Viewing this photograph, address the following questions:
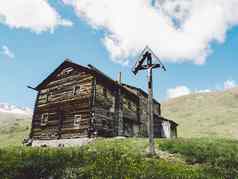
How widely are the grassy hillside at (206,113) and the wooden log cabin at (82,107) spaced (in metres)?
24.9

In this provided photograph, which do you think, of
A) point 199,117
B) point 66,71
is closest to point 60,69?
point 66,71

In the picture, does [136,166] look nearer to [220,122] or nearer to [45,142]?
[45,142]

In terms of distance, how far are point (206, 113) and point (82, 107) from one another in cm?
6470

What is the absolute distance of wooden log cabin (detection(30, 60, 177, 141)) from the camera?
25953 mm

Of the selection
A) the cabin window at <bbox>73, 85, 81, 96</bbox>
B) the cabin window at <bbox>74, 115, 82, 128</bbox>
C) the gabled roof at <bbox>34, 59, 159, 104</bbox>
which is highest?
the gabled roof at <bbox>34, 59, 159, 104</bbox>

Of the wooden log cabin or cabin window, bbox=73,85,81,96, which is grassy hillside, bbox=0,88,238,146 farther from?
cabin window, bbox=73,85,81,96

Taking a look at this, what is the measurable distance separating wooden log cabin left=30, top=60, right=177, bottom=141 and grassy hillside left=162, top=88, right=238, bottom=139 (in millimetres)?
24929

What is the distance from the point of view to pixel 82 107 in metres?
26.5

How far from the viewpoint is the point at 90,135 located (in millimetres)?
24719

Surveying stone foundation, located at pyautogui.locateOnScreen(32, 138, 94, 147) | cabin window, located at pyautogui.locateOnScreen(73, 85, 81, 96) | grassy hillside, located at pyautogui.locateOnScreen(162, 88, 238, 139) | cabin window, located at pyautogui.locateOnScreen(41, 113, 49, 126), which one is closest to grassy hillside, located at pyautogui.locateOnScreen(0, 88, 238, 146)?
grassy hillside, located at pyautogui.locateOnScreen(162, 88, 238, 139)

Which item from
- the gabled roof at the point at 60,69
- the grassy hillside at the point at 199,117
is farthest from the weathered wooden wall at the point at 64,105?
the grassy hillside at the point at 199,117

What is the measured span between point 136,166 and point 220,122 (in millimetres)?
64180

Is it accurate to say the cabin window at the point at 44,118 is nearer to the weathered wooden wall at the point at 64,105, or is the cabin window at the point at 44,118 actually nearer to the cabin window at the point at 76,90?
the weathered wooden wall at the point at 64,105

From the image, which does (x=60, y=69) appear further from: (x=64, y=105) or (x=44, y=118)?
(x=44, y=118)
